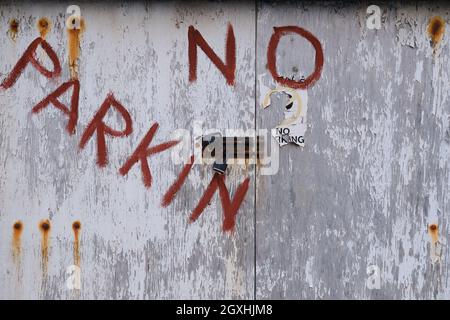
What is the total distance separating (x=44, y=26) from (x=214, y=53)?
609 millimetres

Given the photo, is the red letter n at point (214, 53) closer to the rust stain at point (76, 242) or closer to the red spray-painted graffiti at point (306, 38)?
the red spray-painted graffiti at point (306, 38)

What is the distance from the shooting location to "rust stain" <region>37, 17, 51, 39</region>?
1.81 metres

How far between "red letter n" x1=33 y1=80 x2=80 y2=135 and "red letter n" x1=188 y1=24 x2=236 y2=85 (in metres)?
0.42

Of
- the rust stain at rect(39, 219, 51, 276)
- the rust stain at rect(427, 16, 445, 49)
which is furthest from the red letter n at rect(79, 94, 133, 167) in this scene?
the rust stain at rect(427, 16, 445, 49)

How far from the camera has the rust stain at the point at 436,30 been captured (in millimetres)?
1796

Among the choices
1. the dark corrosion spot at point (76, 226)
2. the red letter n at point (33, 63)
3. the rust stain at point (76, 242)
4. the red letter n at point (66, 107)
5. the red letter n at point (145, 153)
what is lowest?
the rust stain at point (76, 242)

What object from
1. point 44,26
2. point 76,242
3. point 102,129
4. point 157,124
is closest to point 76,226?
point 76,242

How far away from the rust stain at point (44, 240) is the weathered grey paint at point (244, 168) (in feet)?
0.06

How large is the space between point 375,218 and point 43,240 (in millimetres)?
1191

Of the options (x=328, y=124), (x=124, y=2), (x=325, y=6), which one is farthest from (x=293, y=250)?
(x=124, y=2)

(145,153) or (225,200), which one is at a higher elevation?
(145,153)

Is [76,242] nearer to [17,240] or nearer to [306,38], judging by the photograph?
[17,240]

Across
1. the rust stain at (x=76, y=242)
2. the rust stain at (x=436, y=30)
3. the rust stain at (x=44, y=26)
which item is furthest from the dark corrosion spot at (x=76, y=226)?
the rust stain at (x=436, y=30)

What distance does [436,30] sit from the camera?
180 centimetres
